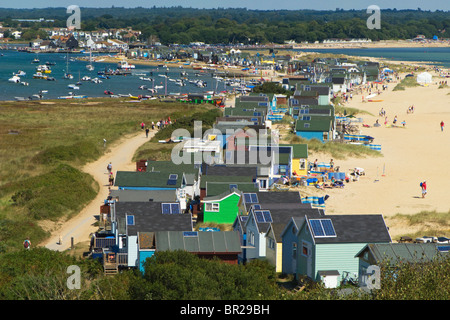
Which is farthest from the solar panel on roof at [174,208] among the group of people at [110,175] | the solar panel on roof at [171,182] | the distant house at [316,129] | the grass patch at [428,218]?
the distant house at [316,129]

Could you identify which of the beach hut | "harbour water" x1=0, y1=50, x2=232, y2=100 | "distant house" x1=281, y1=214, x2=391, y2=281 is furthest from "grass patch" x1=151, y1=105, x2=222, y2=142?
the beach hut

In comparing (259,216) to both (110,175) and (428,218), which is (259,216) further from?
(110,175)

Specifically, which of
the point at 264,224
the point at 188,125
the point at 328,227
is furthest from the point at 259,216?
the point at 188,125

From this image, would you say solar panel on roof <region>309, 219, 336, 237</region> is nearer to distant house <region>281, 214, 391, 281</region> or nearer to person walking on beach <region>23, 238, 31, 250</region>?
distant house <region>281, 214, 391, 281</region>

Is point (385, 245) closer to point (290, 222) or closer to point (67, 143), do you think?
point (290, 222)
